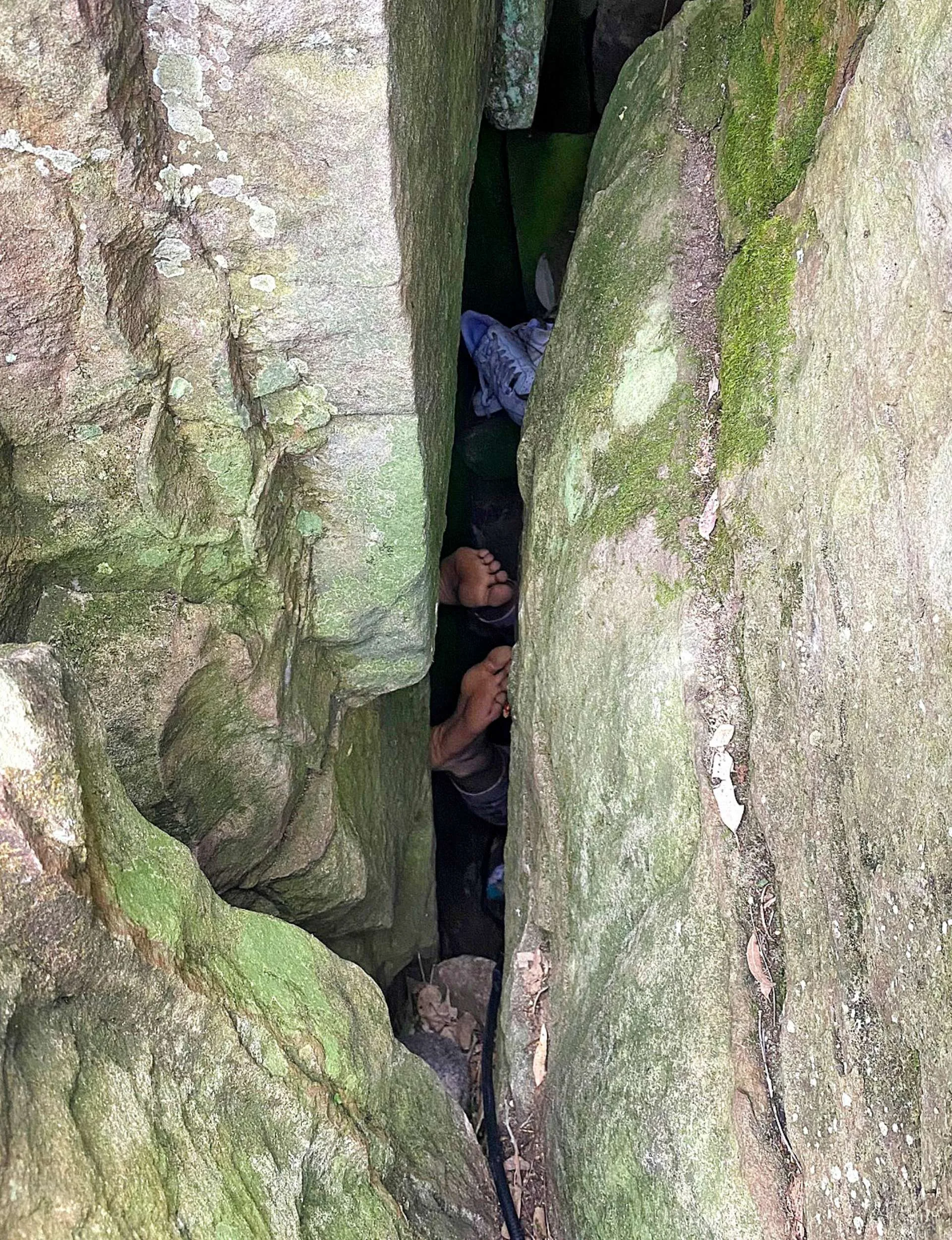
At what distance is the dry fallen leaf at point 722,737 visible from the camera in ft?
4.50

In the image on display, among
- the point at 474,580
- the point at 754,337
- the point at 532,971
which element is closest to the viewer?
the point at 754,337

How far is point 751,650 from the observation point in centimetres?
135

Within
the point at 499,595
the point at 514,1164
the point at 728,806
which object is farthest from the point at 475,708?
the point at 728,806

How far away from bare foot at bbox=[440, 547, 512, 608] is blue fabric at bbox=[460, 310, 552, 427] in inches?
17.0

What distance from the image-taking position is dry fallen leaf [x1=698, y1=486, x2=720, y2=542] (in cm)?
151

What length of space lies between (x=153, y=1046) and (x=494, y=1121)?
102 cm

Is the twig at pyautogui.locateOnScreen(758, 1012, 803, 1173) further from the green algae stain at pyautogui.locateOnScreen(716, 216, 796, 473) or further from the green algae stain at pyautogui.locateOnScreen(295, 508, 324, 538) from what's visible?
the green algae stain at pyautogui.locateOnScreen(295, 508, 324, 538)

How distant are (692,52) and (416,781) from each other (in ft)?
5.96

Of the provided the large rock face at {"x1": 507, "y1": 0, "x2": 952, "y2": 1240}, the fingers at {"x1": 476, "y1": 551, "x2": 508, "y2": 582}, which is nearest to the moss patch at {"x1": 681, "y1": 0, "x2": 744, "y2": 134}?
the large rock face at {"x1": 507, "y1": 0, "x2": 952, "y2": 1240}

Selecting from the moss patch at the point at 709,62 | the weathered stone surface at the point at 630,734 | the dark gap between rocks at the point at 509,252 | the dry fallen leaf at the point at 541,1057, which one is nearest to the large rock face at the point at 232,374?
the weathered stone surface at the point at 630,734

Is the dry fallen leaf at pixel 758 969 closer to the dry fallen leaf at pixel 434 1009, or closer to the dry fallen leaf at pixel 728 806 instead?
the dry fallen leaf at pixel 728 806

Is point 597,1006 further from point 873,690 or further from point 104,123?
point 104,123

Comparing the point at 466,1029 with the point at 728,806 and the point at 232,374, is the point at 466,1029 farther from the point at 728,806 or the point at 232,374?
the point at 232,374

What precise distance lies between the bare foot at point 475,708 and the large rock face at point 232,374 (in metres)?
0.88
